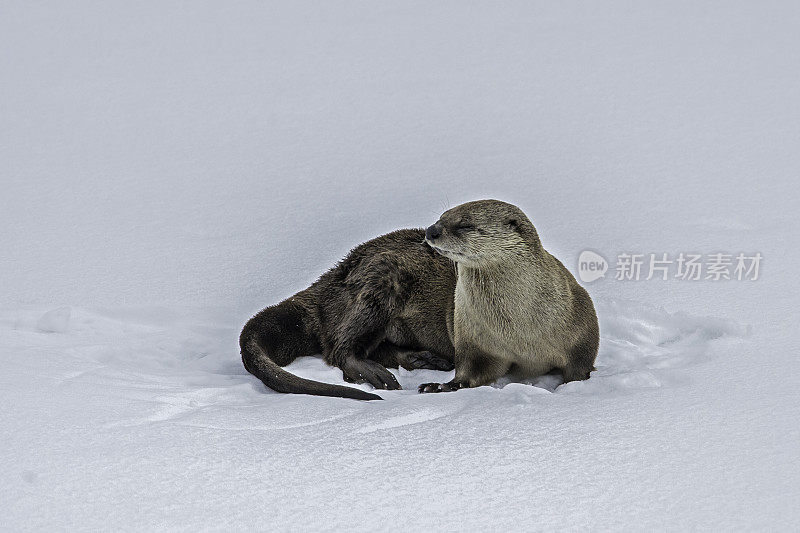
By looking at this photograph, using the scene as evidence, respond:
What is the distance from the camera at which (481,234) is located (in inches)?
120

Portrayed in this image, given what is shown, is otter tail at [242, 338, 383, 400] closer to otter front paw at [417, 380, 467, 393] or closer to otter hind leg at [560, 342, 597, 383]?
otter front paw at [417, 380, 467, 393]

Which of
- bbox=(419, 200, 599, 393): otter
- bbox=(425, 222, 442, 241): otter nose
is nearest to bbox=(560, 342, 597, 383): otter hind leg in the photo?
bbox=(419, 200, 599, 393): otter

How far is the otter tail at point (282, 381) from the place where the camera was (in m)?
2.95

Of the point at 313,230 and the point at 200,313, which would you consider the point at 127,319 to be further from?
the point at 313,230

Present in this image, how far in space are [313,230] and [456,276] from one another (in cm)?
124

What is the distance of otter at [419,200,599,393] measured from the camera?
10.0 ft

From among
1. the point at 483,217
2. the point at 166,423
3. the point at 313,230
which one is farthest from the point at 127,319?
the point at 483,217

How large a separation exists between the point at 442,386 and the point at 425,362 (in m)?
0.42

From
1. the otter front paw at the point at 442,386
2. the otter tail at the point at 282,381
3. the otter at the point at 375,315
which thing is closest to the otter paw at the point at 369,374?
the otter at the point at 375,315

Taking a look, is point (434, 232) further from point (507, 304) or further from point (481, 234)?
point (507, 304)

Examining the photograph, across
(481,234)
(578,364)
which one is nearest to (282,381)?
(481,234)

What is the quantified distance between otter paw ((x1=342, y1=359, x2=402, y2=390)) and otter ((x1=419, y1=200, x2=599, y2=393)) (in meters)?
0.14

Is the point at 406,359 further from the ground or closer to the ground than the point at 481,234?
closer to the ground

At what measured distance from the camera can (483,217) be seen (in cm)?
306
